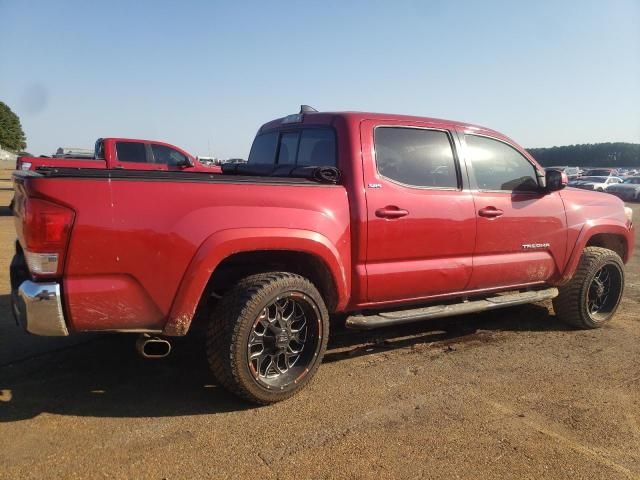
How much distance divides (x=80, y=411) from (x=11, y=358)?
1.13 metres

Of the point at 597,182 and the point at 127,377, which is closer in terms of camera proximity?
the point at 127,377

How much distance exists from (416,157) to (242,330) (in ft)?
6.44

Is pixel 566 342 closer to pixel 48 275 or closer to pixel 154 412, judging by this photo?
pixel 154 412

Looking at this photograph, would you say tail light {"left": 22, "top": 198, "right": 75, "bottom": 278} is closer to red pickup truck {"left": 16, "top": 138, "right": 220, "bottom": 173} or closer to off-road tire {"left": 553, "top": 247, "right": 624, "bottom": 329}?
off-road tire {"left": 553, "top": 247, "right": 624, "bottom": 329}

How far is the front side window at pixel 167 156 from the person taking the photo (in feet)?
40.6

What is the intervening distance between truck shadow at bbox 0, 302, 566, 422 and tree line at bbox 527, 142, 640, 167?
87.7 metres

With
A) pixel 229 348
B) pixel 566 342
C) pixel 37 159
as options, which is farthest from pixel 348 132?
pixel 37 159

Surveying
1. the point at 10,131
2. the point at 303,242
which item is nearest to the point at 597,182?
the point at 303,242

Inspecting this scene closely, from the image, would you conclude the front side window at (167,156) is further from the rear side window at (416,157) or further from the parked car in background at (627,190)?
the parked car in background at (627,190)

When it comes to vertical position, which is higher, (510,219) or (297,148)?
(297,148)

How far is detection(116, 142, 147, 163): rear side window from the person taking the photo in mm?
12016

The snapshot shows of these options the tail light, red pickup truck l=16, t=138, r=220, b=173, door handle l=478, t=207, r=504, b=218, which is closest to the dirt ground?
the tail light

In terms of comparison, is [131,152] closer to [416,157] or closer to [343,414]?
[416,157]

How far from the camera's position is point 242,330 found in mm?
3053
